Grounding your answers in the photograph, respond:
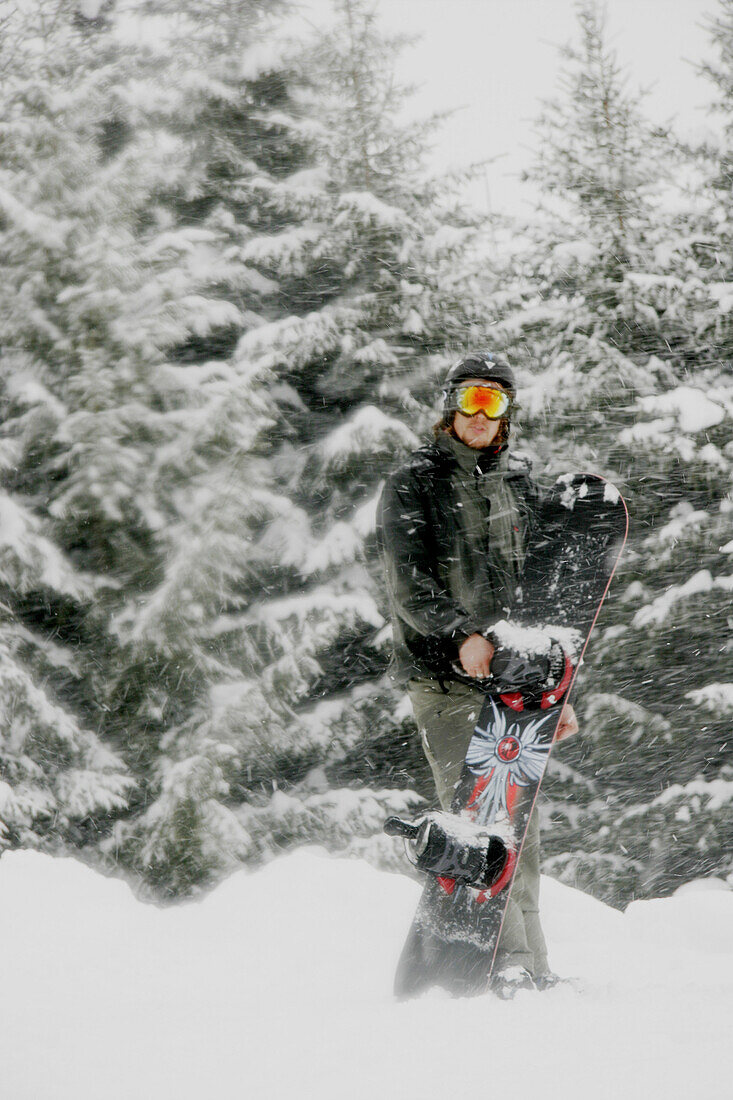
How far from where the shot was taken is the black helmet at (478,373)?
2.87 m

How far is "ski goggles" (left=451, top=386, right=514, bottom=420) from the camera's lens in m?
2.83

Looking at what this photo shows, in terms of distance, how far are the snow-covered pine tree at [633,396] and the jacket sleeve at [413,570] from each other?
466cm

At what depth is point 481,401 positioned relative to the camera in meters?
2.84

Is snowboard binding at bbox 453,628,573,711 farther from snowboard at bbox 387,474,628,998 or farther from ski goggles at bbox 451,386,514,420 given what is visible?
ski goggles at bbox 451,386,514,420

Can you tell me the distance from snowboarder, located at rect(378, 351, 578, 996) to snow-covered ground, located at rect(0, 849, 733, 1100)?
0.64 metres

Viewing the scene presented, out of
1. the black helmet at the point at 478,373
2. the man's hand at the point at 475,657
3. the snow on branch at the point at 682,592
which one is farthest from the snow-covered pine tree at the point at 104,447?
the man's hand at the point at 475,657

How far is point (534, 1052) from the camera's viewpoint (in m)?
1.59

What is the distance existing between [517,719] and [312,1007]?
1.08 meters

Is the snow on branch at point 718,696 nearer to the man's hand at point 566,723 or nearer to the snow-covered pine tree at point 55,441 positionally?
the man's hand at point 566,723

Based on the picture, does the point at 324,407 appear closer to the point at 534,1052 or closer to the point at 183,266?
the point at 183,266

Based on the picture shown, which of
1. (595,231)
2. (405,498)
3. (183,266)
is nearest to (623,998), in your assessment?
(405,498)

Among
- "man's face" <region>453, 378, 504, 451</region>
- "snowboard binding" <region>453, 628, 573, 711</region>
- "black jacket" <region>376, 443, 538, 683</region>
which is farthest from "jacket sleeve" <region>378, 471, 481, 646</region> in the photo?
"man's face" <region>453, 378, 504, 451</region>

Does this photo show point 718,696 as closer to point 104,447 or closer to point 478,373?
point 478,373

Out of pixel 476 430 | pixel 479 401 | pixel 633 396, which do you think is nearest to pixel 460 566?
pixel 476 430
